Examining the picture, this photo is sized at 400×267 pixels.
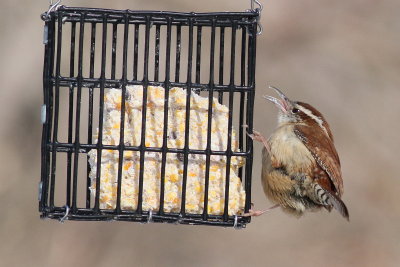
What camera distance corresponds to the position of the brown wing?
250 inches

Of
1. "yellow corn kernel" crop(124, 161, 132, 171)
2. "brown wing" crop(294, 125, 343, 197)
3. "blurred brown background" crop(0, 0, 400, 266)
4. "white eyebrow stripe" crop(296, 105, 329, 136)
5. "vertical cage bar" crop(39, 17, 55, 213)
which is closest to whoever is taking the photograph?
"vertical cage bar" crop(39, 17, 55, 213)

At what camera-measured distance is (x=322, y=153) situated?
6.35 m

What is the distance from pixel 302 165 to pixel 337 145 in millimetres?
3117

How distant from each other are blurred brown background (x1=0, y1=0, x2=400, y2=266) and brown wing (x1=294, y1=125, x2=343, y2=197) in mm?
2538

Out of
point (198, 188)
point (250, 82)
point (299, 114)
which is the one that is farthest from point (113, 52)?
point (299, 114)

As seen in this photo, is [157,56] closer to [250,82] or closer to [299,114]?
[250,82]

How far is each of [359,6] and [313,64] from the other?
80 cm

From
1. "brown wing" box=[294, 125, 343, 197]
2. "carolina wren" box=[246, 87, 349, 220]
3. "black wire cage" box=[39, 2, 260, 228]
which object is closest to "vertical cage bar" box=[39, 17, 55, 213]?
"black wire cage" box=[39, 2, 260, 228]

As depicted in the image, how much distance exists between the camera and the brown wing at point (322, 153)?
6.34 metres

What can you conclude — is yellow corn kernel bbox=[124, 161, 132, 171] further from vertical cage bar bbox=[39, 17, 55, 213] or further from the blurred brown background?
the blurred brown background

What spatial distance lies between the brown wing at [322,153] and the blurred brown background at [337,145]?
2.54m

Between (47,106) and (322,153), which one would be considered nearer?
(47,106)

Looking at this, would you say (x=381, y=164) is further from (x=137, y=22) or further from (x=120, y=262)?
(x=137, y=22)

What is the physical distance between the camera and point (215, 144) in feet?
19.1
